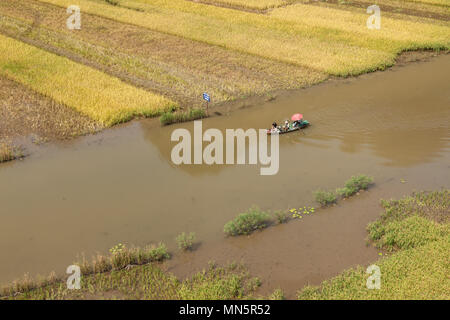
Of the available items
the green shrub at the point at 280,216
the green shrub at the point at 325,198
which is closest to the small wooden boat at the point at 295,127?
the green shrub at the point at 325,198

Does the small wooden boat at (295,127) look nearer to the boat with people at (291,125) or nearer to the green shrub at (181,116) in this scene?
the boat with people at (291,125)

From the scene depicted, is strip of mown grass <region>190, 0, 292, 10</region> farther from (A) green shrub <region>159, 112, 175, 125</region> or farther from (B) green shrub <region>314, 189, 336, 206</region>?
(B) green shrub <region>314, 189, 336, 206</region>

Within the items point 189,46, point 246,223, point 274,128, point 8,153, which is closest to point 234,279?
A: point 246,223

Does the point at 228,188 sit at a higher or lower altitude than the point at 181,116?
lower

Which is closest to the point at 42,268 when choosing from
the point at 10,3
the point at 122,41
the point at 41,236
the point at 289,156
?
the point at 41,236

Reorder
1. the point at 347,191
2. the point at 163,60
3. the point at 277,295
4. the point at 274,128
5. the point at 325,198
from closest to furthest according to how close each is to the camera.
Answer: the point at 277,295 < the point at 325,198 < the point at 347,191 < the point at 274,128 < the point at 163,60

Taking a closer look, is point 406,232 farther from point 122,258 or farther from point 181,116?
point 181,116
